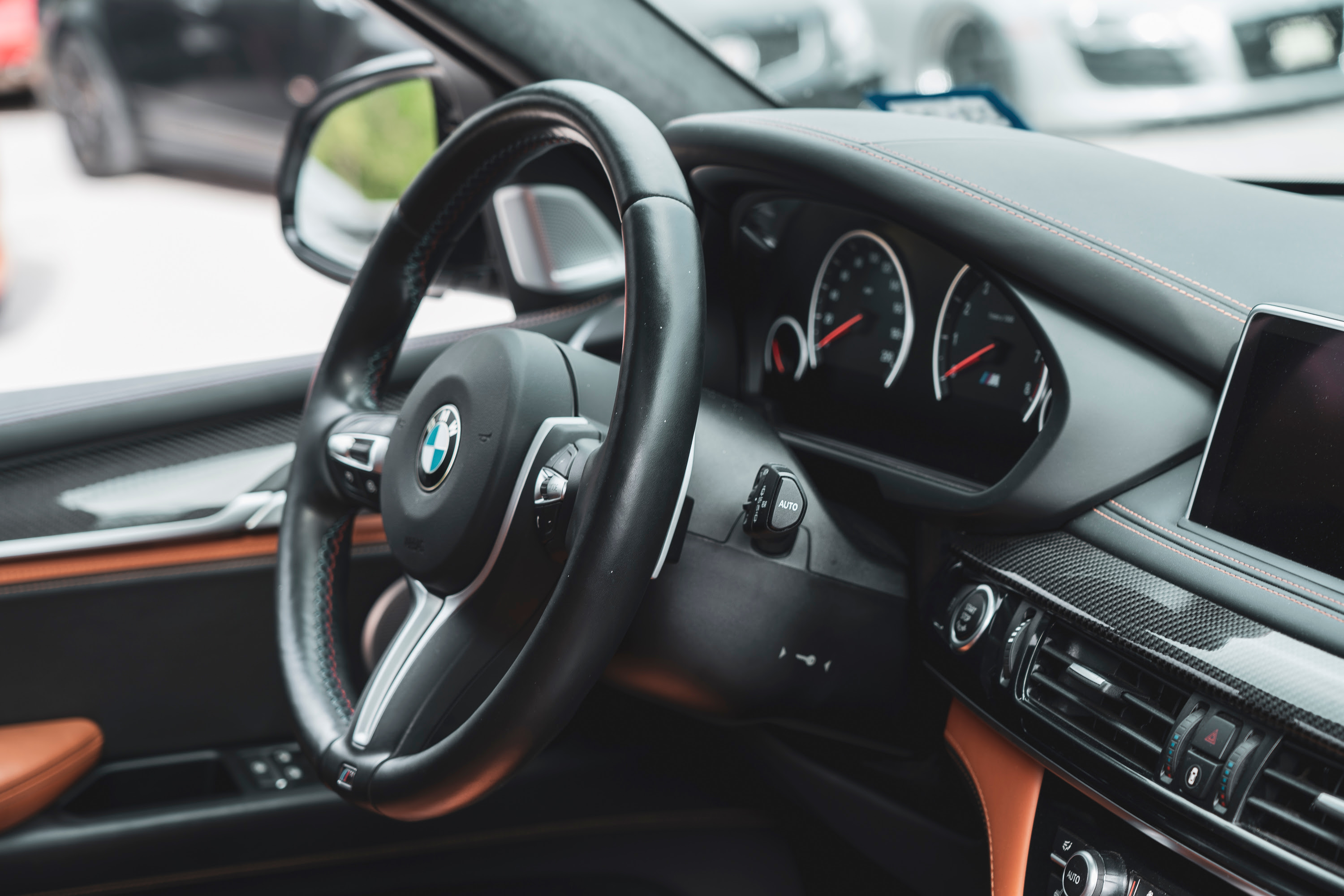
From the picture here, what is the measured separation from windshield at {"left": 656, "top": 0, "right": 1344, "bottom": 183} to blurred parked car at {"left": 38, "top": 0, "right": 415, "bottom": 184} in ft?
4.54

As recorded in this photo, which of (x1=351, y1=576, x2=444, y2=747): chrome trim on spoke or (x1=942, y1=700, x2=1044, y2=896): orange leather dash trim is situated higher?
(x1=351, y1=576, x2=444, y2=747): chrome trim on spoke

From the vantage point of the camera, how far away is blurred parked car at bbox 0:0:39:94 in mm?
5781

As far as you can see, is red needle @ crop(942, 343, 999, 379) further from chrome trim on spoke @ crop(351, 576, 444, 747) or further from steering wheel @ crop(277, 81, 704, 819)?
chrome trim on spoke @ crop(351, 576, 444, 747)

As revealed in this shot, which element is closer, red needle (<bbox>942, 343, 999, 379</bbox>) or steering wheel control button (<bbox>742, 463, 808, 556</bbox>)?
steering wheel control button (<bbox>742, 463, 808, 556</bbox>)

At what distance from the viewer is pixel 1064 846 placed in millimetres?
956

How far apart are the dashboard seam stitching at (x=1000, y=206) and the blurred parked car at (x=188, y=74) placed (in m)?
3.05

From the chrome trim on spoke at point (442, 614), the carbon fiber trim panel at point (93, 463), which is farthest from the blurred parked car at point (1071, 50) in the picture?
the carbon fiber trim panel at point (93, 463)

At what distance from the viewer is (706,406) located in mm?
1104

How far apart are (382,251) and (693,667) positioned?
1.74 feet

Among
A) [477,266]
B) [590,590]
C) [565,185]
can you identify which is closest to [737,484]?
[590,590]

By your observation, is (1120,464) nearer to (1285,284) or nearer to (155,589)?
(1285,284)

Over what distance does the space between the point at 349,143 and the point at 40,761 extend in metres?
1.25

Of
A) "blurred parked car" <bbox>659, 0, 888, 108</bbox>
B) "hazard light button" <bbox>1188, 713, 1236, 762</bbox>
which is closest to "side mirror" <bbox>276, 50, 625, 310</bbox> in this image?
"hazard light button" <bbox>1188, 713, 1236, 762</bbox>

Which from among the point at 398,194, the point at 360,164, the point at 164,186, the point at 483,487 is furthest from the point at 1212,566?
the point at 164,186
